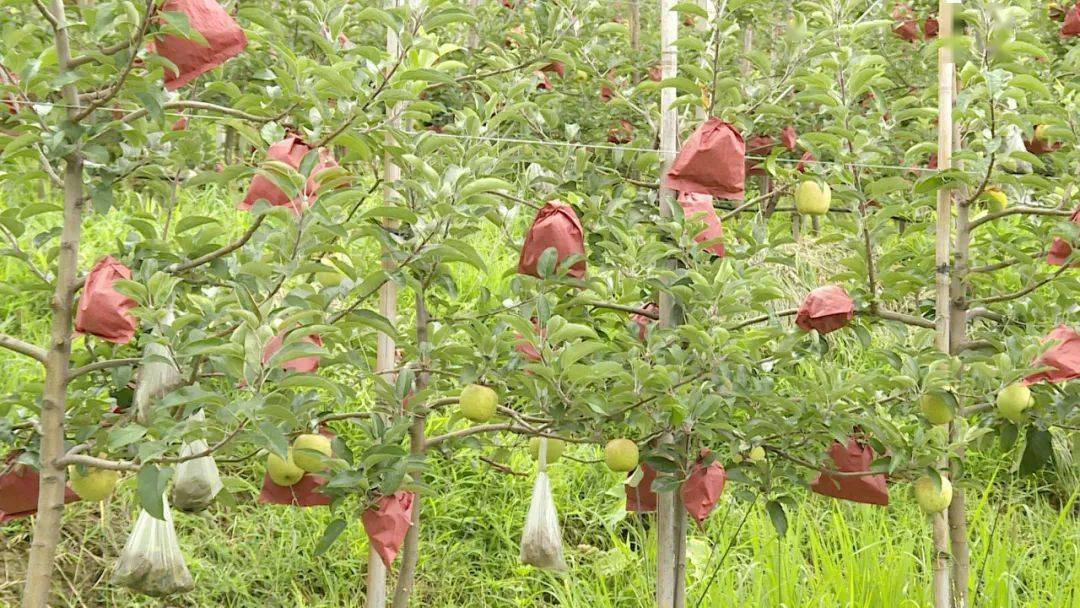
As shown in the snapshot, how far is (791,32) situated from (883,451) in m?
0.68

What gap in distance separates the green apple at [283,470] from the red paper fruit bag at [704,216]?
2.25 feet

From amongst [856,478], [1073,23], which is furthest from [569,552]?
[1073,23]

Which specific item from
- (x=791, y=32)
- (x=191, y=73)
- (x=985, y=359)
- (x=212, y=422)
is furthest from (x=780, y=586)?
(x=191, y=73)

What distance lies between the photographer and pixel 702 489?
69.5 inches

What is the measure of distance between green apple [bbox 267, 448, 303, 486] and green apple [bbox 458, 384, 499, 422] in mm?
256

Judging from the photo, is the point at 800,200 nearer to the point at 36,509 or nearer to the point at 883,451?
the point at 883,451

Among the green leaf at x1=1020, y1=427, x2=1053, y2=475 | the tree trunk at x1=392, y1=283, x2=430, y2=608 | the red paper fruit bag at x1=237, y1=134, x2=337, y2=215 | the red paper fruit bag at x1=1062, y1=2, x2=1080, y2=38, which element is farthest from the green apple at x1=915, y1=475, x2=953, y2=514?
the red paper fruit bag at x1=1062, y1=2, x2=1080, y2=38

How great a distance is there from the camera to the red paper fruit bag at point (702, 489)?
1.76 metres

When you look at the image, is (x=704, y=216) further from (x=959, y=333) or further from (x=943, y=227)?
(x=959, y=333)

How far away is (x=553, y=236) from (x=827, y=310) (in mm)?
414

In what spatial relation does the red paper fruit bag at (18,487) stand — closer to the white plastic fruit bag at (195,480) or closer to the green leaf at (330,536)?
the white plastic fruit bag at (195,480)

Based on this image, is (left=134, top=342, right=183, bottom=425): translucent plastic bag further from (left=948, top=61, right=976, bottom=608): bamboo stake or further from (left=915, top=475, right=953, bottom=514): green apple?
(left=948, top=61, right=976, bottom=608): bamboo stake

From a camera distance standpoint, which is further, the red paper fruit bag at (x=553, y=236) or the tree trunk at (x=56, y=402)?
the red paper fruit bag at (x=553, y=236)

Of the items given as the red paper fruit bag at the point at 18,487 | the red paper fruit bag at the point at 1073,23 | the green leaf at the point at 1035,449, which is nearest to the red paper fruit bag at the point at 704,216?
the green leaf at the point at 1035,449
